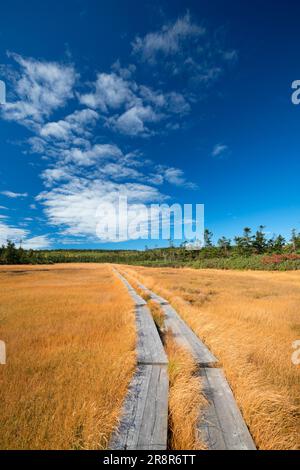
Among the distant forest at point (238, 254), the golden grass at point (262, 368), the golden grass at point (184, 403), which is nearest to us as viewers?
the golden grass at point (184, 403)

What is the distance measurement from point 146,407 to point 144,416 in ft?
0.60

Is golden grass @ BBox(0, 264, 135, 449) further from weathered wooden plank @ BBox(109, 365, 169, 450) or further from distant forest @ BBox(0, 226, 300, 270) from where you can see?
distant forest @ BBox(0, 226, 300, 270)

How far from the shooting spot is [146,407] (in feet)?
9.98

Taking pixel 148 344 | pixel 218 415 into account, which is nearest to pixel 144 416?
pixel 218 415

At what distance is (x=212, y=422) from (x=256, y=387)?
4.18 ft

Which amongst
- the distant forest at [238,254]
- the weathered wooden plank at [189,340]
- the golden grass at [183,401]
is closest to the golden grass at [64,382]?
the golden grass at [183,401]

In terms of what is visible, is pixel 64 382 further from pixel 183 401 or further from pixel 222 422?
pixel 222 422

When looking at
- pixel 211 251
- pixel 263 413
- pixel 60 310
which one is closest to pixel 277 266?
pixel 211 251

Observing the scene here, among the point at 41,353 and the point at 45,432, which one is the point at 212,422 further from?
the point at 41,353

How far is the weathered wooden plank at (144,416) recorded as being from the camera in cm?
248

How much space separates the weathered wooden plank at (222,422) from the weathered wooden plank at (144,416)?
500 millimetres

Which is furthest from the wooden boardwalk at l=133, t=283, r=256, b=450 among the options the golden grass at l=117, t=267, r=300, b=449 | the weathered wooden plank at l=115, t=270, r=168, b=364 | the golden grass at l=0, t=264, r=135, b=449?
the golden grass at l=0, t=264, r=135, b=449

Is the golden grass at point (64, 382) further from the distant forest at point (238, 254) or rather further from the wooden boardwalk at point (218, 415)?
the distant forest at point (238, 254)
